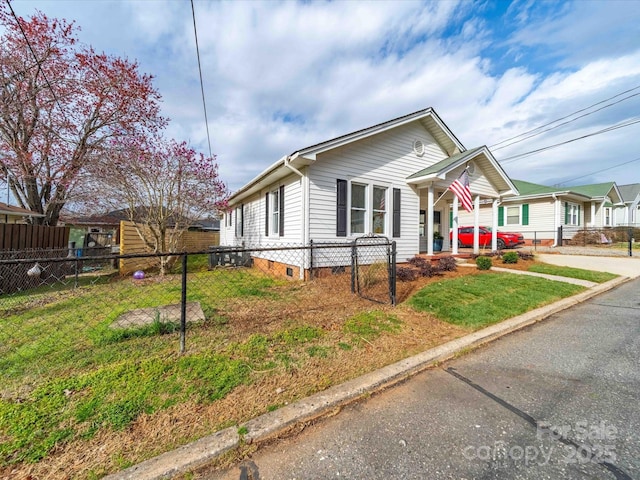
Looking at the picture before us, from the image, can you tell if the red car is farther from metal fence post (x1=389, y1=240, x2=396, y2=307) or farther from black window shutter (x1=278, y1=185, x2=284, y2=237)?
metal fence post (x1=389, y1=240, x2=396, y2=307)

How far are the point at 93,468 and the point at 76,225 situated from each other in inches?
1100

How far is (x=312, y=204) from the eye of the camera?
7.33 meters

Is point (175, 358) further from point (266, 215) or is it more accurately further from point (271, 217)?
point (266, 215)

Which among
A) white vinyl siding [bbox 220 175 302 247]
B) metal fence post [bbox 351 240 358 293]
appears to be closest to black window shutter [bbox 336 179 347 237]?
white vinyl siding [bbox 220 175 302 247]

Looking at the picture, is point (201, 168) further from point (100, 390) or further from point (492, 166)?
point (492, 166)

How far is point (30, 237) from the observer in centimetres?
759

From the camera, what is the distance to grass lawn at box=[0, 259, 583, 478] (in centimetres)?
188

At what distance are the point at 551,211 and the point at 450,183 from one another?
12883mm

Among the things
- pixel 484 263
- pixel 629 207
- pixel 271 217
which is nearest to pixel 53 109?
pixel 271 217

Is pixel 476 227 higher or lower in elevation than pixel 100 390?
higher

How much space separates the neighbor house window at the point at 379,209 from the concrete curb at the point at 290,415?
519 centimetres

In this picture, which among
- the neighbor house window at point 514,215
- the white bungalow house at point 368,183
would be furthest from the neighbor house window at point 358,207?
the neighbor house window at point 514,215

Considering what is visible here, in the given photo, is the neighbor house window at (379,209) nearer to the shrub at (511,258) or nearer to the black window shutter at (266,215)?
the black window shutter at (266,215)

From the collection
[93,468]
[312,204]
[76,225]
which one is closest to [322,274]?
[312,204]
